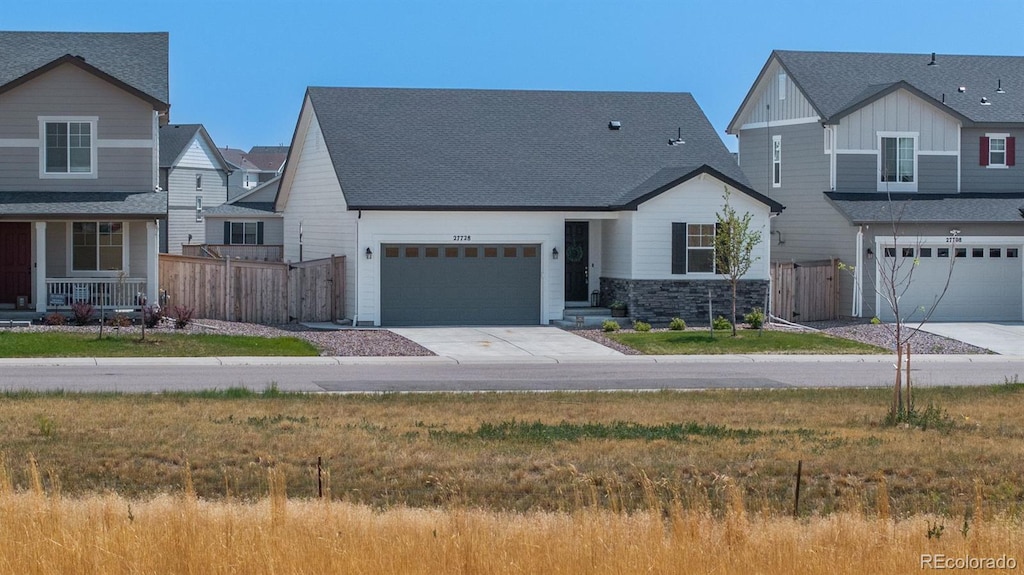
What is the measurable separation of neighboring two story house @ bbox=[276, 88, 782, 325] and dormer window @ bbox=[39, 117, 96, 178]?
6525 mm

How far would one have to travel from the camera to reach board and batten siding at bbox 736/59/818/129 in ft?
137

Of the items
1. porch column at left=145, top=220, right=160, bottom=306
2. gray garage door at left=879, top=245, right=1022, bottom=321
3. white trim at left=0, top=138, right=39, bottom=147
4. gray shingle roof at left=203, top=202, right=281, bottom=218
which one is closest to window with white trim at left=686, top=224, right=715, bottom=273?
gray garage door at left=879, top=245, right=1022, bottom=321

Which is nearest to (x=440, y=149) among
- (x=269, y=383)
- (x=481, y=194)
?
(x=481, y=194)

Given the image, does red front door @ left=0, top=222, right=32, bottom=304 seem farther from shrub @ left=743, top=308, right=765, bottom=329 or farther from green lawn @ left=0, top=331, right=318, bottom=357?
shrub @ left=743, top=308, right=765, bottom=329

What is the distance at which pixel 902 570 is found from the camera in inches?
359

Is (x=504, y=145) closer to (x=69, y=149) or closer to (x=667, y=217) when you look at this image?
(x=667, y=217)

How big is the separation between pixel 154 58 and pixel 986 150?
2562 cm

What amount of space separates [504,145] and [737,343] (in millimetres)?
10794

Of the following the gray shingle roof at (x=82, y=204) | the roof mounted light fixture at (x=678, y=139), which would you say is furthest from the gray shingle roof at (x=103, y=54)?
the roof mounted light fixture at (x=678, y=139)

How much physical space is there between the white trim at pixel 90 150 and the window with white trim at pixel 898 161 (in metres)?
23.1

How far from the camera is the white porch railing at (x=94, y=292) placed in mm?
33375

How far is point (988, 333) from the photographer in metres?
35.2

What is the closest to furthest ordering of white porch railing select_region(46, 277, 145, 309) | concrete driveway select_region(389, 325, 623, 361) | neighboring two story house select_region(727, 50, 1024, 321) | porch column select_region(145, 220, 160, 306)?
concrete driveway select_region(389, 325, 623, 361) → white porch railing select_region(46, 277, 145, 309) → porch column select_region(145, 220, 160, 306) → neighboring two story house select_region(727, 50, 1024, 321)

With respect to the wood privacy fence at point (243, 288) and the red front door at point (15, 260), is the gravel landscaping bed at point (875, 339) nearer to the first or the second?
the wood privacy fence at point (243, 288)
